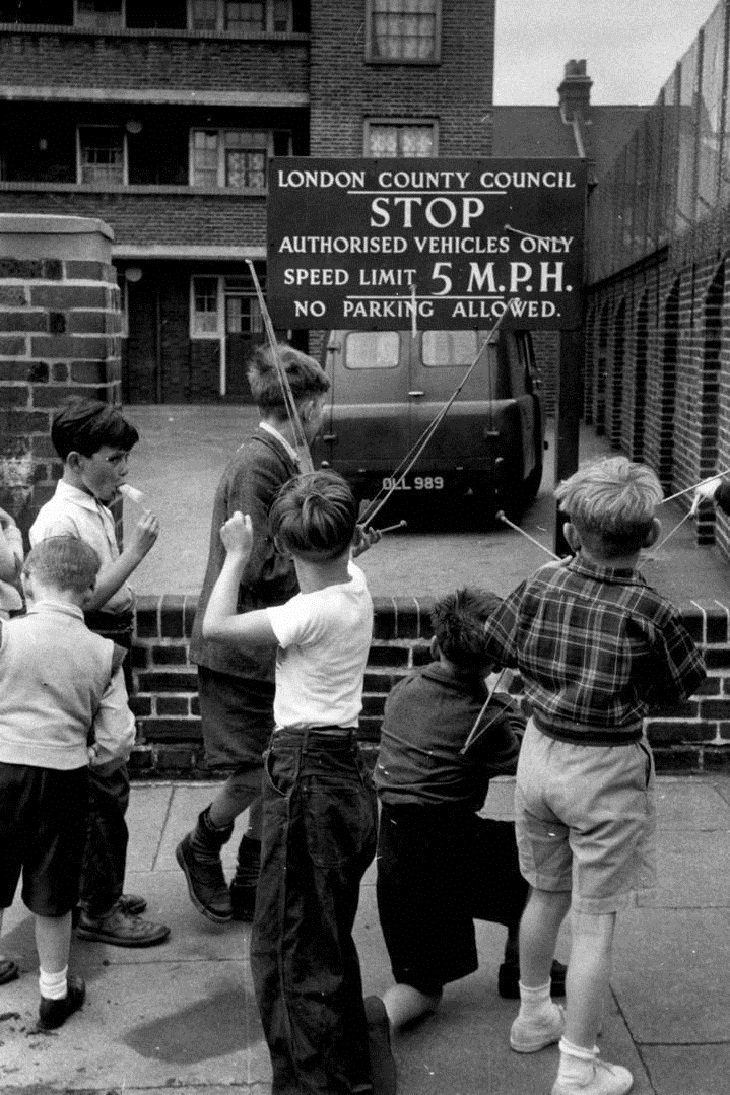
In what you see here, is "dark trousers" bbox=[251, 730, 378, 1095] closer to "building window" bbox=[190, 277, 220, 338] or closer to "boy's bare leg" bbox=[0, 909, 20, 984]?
"boy's bare leg" bbox=[0, 909, 20, 984]

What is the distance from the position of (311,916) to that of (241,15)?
2872 centimetres

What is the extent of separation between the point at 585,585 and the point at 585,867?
26.3 inches

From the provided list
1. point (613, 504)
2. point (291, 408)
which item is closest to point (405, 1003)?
point (613, 504)

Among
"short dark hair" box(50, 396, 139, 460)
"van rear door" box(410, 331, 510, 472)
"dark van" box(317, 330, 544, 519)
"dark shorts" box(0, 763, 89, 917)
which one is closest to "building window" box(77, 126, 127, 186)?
"dark van" box(317, 330, 544, 519)

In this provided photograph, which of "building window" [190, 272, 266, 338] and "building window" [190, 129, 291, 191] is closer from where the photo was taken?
"building window" [190, 129, 291, 191]

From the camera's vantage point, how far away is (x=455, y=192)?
7.17 m

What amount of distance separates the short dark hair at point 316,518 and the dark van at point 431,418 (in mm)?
9640

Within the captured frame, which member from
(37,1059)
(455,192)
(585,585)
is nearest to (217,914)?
(37,1059)

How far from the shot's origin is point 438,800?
3.46m

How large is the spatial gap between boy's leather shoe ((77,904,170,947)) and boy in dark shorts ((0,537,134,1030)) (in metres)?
0.43

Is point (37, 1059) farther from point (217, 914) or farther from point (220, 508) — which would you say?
point (220, 508)

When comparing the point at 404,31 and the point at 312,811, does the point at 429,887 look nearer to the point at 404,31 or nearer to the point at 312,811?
the point at 312,811

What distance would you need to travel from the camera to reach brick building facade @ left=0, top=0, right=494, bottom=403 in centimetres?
2766

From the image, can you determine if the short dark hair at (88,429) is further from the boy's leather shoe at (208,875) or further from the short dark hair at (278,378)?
the boy's leather shoe at (208,875)
